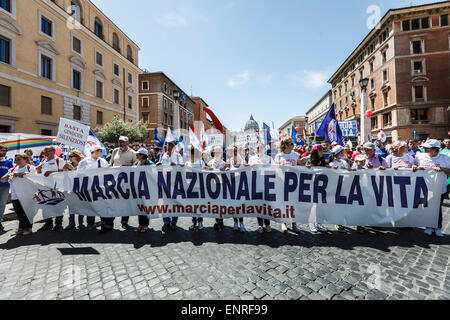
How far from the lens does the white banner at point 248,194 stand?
4168mm

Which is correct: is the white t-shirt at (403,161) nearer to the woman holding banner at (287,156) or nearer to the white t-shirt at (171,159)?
the woman holding banner at (287,156)

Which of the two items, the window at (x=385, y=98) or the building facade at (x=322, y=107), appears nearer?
the window at (x=385, y=98)

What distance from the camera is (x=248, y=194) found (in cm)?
450

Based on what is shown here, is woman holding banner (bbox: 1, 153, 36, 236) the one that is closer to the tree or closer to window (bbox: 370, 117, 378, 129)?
the tree

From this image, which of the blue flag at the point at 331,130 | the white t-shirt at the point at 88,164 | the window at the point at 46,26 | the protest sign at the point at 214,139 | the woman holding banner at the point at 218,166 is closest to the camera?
the woman holding banner at the point at 218,166

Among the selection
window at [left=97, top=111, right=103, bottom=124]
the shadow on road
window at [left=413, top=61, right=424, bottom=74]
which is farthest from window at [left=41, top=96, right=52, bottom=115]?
window at [left=413, top=61, right=424, bottom=74]

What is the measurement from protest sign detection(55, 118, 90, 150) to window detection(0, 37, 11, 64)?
17341 mm

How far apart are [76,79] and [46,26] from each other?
482 centimetres

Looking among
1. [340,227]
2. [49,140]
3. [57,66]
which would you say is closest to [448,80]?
[340,227]

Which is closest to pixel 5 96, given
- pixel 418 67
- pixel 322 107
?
pixel 418 67

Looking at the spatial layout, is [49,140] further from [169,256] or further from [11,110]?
[169,256]

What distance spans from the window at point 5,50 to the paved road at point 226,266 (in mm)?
18989

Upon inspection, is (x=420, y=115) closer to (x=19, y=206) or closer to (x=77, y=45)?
(x=19, y=206)

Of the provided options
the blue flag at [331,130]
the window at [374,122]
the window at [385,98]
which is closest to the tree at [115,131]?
the blue flag at [331,130]
